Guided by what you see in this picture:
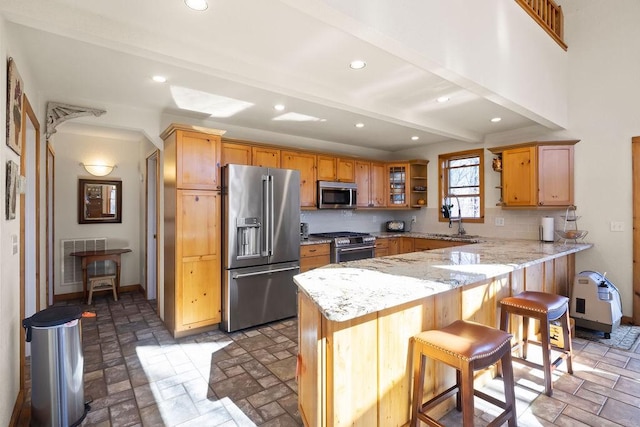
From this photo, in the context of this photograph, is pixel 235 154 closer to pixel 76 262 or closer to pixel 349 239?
pixel 349 239

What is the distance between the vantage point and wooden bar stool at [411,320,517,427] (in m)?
1.52

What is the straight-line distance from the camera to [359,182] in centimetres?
542

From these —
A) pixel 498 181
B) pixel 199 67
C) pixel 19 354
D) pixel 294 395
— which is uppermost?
pixel 199 67

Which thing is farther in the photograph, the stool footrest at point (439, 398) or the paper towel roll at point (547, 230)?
the paper towel roll at point (547, 230)

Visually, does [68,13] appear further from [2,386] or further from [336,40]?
[2,386]

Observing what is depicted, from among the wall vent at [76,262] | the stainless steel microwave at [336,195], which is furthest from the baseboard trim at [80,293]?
the stainless steel microwave at [336,195]

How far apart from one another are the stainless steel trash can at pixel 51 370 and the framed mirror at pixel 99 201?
11.3 ft

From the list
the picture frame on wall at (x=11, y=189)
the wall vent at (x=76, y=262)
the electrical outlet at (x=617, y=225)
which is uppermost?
the picture frame on wall at (x=11, y=189)

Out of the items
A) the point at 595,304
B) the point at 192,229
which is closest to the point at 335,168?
the point at 192,229

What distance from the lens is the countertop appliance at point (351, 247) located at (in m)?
4.59

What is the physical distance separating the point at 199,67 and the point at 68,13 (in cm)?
78

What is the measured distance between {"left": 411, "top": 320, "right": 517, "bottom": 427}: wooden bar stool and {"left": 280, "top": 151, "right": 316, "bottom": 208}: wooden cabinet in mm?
3150

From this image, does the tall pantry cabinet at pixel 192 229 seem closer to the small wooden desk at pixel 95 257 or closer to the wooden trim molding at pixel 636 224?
the small wooden desk at pixel 95 257

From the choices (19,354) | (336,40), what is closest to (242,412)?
(19,354)
